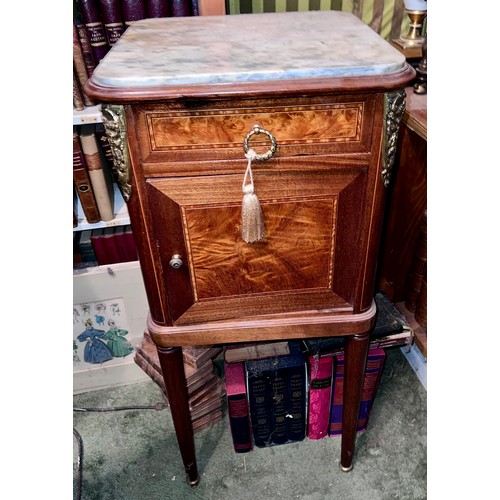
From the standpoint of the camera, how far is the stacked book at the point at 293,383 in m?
1.44

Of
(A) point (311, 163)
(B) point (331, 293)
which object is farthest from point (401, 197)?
(A) point (311, 163)

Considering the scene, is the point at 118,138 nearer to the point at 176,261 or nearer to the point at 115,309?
the point at 176,261

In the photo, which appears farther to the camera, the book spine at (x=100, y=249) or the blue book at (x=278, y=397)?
the book spine at (x=100, y=249)

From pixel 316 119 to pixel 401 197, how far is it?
0.81m

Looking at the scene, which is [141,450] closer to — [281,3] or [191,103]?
[191,103]

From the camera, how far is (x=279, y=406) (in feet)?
4.96

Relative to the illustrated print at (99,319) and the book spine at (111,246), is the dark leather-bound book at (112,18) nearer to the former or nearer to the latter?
the book spine at (111,246)

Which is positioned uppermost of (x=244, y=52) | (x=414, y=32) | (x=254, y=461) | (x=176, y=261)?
(x=244, y=52)

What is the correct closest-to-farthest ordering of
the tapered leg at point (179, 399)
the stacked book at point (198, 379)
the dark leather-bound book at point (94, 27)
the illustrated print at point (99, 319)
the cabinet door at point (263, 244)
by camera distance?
the cabinet door at point (263, 244)
the tapered leg at point (179, 399)
the dark leather-bound book at point (94, 27)
the stacked book at point (198, 379)
the illustrated print at point (99, 319)

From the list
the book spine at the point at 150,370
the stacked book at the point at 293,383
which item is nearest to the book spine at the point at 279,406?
the stacked book at the point at 293,383

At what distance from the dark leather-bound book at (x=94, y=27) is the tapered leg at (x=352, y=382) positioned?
102 cm

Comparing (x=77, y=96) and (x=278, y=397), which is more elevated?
(x=77, y=96)

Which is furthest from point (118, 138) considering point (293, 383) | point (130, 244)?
point (293, 383)

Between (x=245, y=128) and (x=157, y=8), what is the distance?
0.68 m
